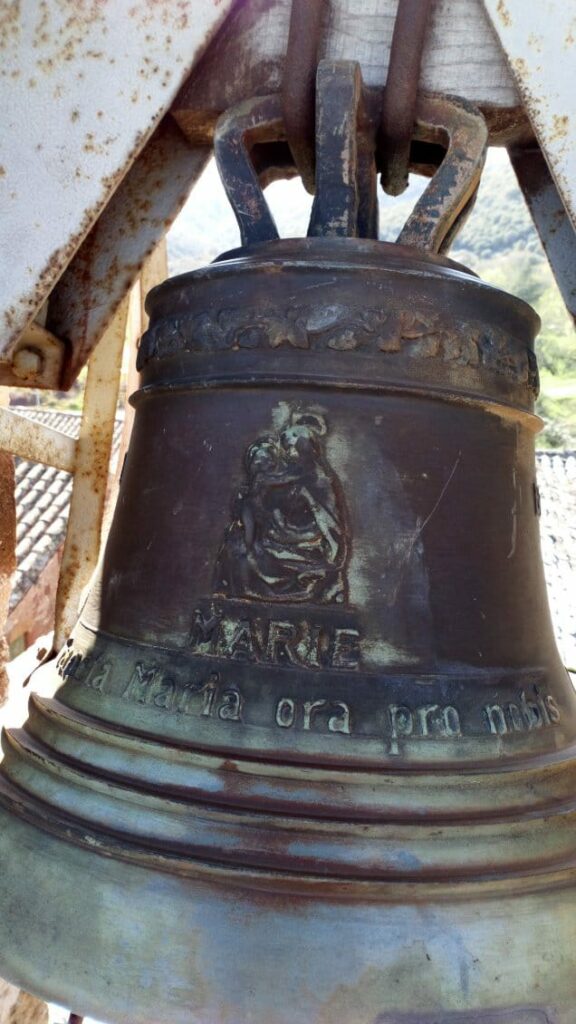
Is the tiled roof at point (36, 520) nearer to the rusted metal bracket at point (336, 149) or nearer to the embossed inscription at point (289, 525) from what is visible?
the rusted metal bracket at point (336, 149)

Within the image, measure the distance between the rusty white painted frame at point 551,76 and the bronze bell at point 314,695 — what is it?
23 centimetres

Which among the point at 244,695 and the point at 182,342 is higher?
the point at 182,342

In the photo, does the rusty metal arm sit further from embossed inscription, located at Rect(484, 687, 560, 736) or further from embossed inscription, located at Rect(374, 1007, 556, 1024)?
embossed inscription, located at Rect(374, 1007, 556, 1024)

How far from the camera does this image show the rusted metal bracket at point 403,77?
1474 millimetres

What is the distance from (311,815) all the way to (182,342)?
68cm

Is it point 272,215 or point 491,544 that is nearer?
point 491,544

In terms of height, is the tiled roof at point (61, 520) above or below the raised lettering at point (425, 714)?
above

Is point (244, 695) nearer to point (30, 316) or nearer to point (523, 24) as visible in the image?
point (30, 316)

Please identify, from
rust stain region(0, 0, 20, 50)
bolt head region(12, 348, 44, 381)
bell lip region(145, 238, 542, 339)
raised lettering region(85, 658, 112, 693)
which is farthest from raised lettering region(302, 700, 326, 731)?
rust stain region(0, 0, 20, 50)

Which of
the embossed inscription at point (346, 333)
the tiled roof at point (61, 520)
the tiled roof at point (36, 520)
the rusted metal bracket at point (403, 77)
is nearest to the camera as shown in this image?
the embossed inscription at point (346, 333)


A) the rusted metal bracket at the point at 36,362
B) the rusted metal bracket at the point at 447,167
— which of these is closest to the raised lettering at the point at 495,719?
the rusted metal bracket at the point at 447,167

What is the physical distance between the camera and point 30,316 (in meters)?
1.55

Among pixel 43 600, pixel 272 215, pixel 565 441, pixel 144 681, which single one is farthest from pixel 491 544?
pixel 565 441

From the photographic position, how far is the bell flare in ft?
3.38
